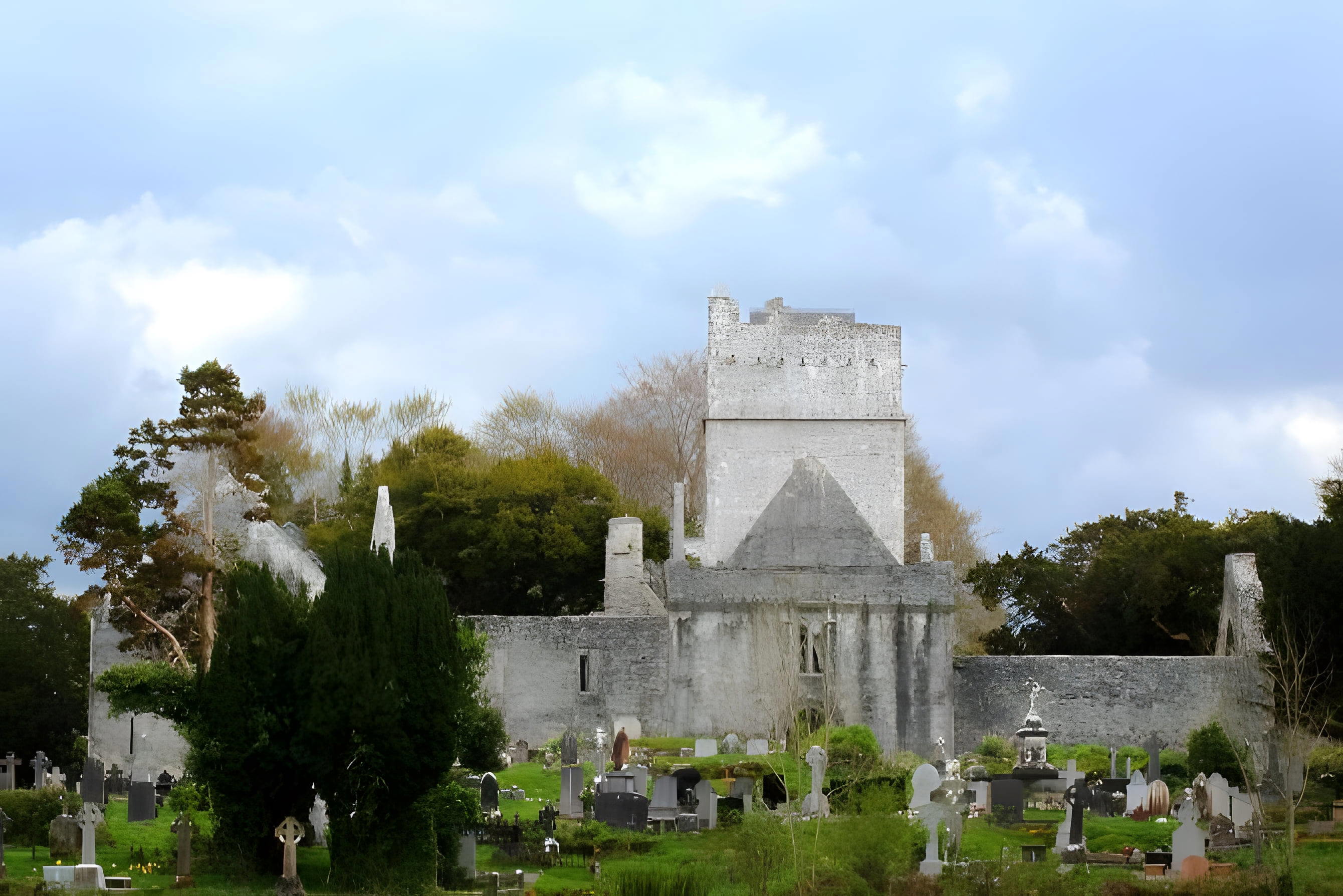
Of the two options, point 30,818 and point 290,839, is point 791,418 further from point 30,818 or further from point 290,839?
point 290,839

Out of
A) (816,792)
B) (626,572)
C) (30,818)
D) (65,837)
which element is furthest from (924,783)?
(626,572)

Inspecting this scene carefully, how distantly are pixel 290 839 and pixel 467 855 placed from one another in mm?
2487

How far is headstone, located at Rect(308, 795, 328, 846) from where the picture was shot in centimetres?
2109

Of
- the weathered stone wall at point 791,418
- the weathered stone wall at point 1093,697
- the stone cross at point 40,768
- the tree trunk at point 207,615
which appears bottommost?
the stone cross at point 40,768

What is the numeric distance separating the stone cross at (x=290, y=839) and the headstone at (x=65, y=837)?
13.8ft

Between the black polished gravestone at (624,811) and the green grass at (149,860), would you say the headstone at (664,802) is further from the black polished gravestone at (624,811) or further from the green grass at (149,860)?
the green grass at (149,860)

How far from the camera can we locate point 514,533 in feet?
152

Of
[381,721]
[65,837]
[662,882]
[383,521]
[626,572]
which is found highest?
[383,521]

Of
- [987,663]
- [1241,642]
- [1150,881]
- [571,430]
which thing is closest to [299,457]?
[571,430]

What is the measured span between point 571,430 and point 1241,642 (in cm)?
3081

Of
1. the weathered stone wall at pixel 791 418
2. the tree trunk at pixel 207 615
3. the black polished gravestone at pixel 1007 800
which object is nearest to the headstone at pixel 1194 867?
the black polished gravestone at pixel 1007 800

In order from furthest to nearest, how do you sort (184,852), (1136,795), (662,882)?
1. (1136,795)
2. (184,852)
3. (662,882)

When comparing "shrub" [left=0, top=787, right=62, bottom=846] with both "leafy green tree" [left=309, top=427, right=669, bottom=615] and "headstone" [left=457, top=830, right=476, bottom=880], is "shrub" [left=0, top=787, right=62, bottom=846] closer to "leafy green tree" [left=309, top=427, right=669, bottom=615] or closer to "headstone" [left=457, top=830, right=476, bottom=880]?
"headstone" [left=457, top=830, right=476, bottom=880]

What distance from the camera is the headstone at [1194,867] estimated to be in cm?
1805
